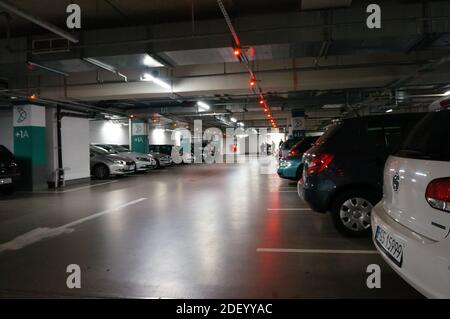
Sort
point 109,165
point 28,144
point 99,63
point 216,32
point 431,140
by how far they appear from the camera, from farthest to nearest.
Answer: point 109,165 → point 28,144 → point 99,63 → point 216,32 → point 431,140

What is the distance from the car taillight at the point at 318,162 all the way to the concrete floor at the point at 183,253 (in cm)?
95

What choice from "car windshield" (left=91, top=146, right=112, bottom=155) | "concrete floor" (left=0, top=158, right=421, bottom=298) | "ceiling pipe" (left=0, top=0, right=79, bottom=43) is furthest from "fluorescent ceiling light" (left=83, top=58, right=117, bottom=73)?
"car windshield" (left=91, top=146, right=112, bottom=155)

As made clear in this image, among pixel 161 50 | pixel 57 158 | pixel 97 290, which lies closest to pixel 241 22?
pixel 161 50

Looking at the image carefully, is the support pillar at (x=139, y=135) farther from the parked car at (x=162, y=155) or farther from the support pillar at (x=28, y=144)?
the support pillar at (x=28, y=144)

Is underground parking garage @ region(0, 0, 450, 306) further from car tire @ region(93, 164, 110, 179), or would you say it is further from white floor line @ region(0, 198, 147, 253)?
car tire @ region(93, 164, 110, 179)

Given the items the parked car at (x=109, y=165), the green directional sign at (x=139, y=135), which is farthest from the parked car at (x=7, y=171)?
the green directional sign at (x=139, y=135)

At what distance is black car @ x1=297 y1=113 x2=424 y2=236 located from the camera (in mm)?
4281

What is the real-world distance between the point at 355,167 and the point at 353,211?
1.97 ft

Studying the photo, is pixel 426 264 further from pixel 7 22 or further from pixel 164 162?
pixel 164 162

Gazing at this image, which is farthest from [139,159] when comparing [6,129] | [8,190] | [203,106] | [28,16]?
[28,16]

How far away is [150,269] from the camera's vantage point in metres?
3.61

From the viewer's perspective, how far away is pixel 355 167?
4.30 meters

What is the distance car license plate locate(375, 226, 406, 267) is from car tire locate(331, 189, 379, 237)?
1684mm
